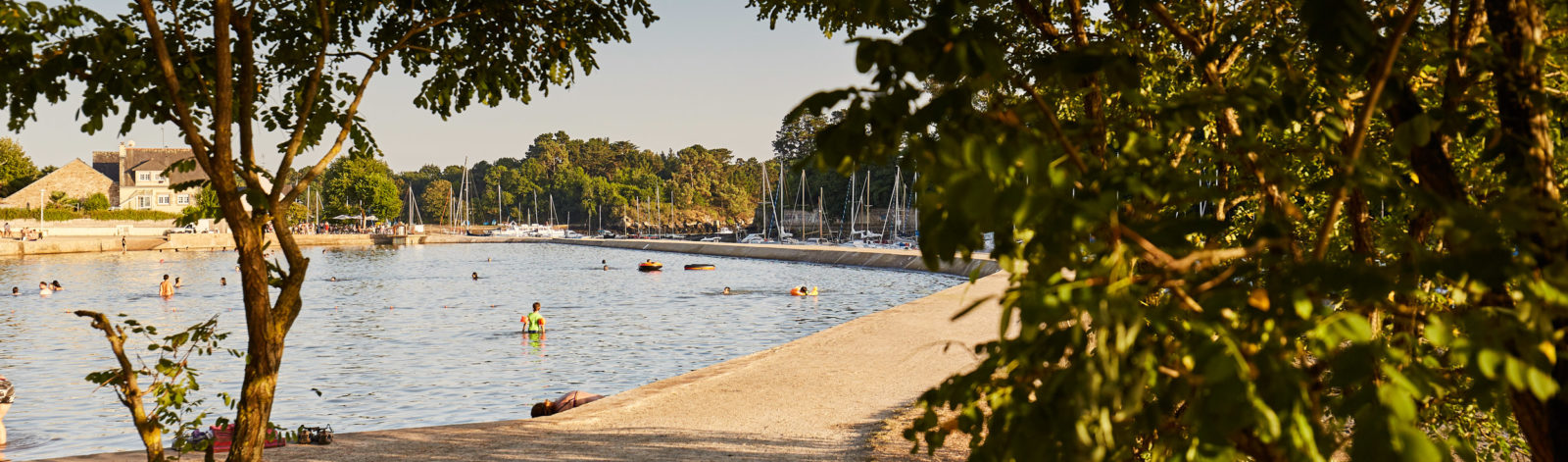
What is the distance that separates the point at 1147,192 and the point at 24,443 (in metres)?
20.9

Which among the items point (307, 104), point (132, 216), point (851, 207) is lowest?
point (307, 104)

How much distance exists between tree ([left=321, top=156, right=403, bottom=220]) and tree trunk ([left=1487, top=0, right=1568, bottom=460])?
15741 centimetres

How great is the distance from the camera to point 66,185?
116 metres

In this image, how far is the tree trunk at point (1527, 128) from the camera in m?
3.06

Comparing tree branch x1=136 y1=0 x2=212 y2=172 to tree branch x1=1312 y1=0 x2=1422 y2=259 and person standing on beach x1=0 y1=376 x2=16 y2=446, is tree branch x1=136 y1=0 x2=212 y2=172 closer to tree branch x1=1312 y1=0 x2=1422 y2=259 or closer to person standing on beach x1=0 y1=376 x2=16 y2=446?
tree branch x1=1312 y1=0 x2=1422 y2=259

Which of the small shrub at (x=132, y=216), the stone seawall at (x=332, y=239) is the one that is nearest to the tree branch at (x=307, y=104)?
the stone seawall at (x=332, y=239)

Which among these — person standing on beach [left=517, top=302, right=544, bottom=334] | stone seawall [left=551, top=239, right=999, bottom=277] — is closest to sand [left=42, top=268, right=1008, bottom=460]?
person standing on beach [left=517, top=302, right=544, bottom=334]

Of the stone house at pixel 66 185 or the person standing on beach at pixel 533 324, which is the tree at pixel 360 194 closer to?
the stone house at pixel 66 185

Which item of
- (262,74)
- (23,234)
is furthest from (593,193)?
(262,74)

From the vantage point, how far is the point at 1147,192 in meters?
2.41

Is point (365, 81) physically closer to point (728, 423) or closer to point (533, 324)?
point (728, 423)

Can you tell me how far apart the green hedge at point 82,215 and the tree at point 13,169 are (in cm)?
723

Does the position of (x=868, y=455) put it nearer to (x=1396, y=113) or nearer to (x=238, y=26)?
(x=238, y=26)

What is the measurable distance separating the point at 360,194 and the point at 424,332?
122790 mm
